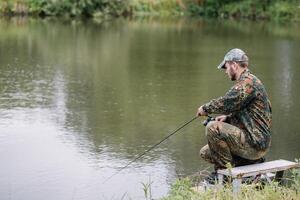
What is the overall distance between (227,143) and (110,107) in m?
6.14

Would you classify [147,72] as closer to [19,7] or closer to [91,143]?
[91,143]

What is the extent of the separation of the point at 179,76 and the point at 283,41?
12611mm

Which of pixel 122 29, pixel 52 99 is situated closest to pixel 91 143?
pixel 52 99

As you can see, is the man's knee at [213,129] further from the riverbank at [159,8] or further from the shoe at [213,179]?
the riverbank at [159,8]

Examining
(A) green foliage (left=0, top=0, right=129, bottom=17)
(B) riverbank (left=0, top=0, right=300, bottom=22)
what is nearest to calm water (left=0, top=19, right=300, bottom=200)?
(A) green foliage (left=0, top=0, right=129, bottom=17)

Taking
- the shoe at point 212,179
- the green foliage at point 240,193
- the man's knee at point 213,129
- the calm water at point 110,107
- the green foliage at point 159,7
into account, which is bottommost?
the green foliage at point 159,7

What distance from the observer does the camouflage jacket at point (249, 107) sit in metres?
6.69

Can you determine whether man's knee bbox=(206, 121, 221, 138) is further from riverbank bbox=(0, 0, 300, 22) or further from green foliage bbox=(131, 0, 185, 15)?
green foliage bbox=(131, 0, 185, 15)

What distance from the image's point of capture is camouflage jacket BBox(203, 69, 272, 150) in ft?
22.0

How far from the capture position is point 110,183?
8000mm

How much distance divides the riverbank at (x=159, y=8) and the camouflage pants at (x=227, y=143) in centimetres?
3633

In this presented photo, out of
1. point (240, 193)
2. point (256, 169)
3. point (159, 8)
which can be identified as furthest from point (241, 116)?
point (159, 8)

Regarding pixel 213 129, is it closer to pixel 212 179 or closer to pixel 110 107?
pixel 212 179

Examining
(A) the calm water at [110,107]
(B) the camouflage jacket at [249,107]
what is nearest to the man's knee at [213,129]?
(B) the camouflage jacket at [249,107]
